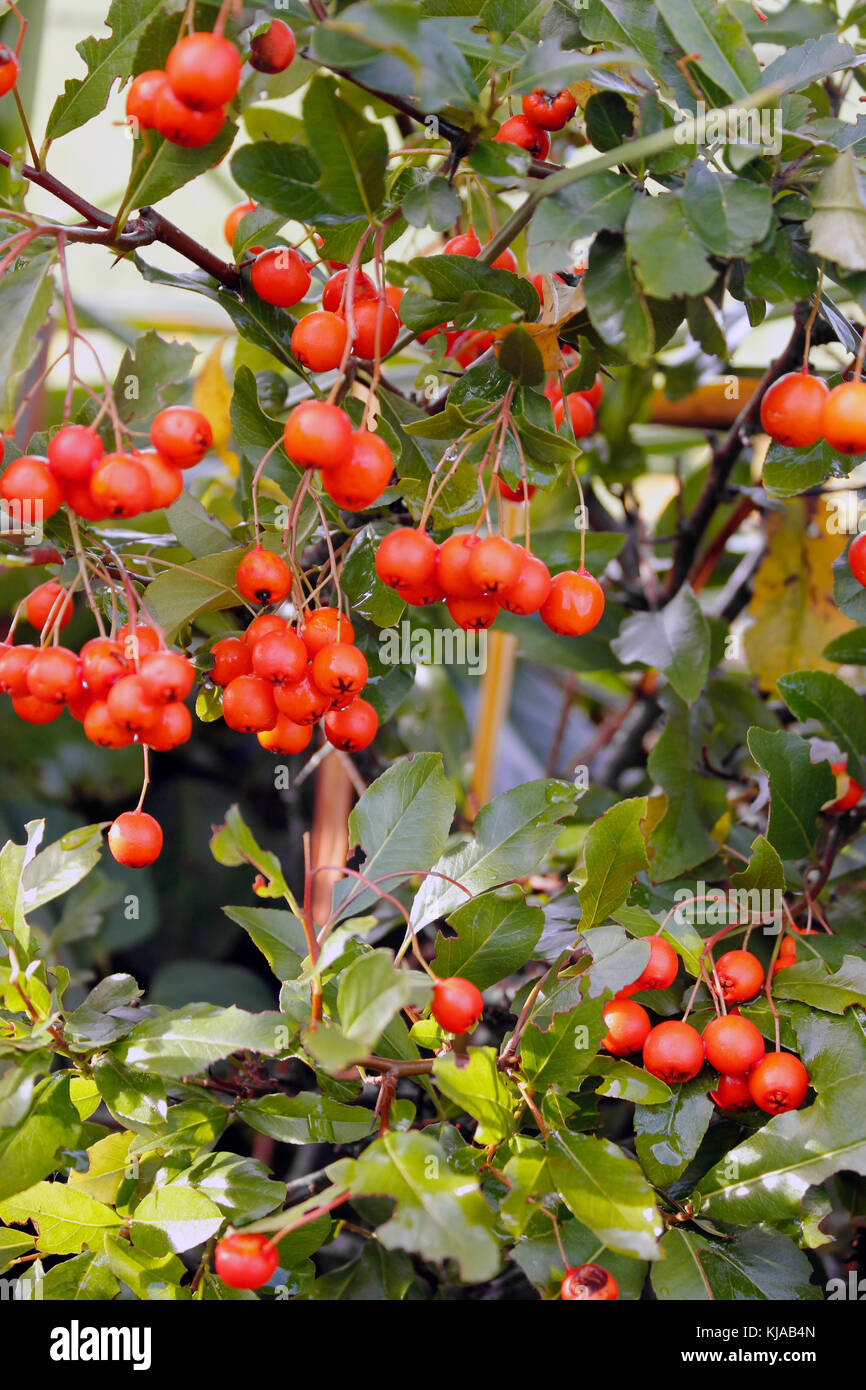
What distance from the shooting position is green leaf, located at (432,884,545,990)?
1.67 ft

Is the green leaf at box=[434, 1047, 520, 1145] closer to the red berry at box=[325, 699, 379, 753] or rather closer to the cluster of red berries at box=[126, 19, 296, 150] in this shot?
the red berry at box=[325, 699, 379, 753]

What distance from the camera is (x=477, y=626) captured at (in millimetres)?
521

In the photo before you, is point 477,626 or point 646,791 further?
point 646,791

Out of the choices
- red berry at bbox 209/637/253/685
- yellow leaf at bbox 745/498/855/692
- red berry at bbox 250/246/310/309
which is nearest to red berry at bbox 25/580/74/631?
red berry at bbox 209/637/253/685

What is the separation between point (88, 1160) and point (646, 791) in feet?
1.79

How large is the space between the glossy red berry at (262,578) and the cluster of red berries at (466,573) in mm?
46

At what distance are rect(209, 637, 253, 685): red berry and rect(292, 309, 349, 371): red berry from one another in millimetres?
146

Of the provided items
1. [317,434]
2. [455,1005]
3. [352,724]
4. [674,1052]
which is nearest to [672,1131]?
[674,1052]

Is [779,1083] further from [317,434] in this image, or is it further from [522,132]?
[522,132]

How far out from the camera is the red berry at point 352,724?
0.53m

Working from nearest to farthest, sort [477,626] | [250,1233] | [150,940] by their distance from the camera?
1. [250,1233]
2. [477,626]
3. [150,940]

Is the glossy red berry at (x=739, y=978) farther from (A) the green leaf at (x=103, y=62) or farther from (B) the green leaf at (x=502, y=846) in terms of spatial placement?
(A) the green leaf at (x=103, y=62)
